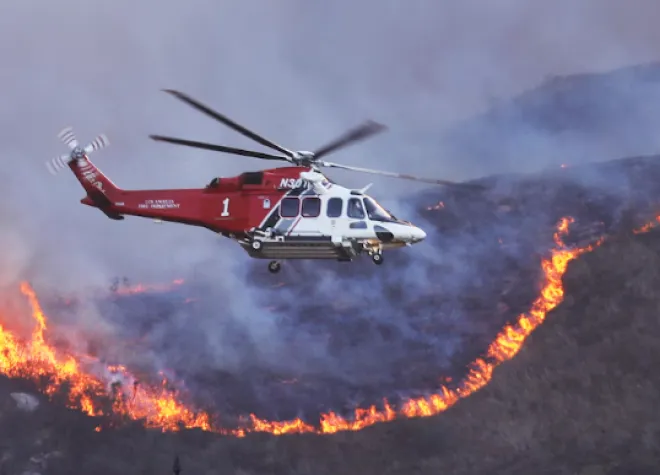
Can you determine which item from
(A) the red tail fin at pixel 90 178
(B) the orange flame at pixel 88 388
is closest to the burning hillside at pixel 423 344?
(B) the orange flame at pixel 88 388

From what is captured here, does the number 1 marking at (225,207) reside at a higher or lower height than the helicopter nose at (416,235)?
higher

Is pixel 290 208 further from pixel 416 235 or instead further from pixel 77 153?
pixel 77 153

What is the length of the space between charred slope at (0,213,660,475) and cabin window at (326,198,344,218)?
166ft

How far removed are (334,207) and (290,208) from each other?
90.8 inches

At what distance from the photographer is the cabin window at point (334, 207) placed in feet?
174

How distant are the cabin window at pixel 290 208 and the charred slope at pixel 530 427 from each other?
49.8 metres

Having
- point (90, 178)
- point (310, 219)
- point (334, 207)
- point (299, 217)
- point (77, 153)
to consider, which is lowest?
point (310, 219)

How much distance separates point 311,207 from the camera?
53281mm

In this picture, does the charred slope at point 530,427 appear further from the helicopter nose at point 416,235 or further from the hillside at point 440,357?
the helicopter nose at point 416,235

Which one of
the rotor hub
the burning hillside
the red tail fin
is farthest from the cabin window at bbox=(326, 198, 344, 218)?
the burning hillside

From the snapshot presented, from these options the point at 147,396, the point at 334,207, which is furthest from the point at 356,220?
the point at 147,396

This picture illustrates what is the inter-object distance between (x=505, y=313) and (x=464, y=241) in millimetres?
9047

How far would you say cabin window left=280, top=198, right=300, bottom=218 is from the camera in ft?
175

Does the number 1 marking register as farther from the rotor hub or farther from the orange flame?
the orange flame
